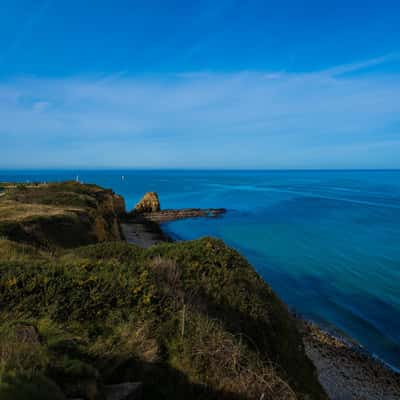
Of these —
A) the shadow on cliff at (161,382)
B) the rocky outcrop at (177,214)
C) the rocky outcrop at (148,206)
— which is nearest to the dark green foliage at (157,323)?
the shadow on cliff at (161,382)

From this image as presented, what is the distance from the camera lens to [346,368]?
14648 mm

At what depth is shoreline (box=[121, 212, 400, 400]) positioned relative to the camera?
1305cm

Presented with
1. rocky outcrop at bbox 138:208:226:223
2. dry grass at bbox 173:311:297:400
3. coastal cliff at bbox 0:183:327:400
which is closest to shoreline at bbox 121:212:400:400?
coastal cliff at bbox 0:183:327:400

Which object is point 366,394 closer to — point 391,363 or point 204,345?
point 391,363

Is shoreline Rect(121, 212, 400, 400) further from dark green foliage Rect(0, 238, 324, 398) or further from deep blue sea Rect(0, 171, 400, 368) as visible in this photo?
dark green foliage Rect(0, 238, 324, 398)

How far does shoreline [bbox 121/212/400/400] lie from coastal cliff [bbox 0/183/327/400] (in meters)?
6.12

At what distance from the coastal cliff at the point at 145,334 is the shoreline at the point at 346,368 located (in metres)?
6.12

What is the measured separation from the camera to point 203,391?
204 inches

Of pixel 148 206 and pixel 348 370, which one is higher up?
pixel 148 206

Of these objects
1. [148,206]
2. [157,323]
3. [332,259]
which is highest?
[157,323]

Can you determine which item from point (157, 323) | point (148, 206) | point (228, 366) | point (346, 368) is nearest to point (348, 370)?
point (346, 368)

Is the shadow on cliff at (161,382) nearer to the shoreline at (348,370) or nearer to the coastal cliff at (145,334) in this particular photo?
the coastal cliff at (145,334)

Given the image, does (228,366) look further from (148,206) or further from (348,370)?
(148,206)

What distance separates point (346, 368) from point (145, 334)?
46.2 ft
